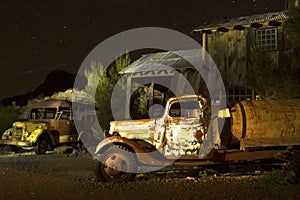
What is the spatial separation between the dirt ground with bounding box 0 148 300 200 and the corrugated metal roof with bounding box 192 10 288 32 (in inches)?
388

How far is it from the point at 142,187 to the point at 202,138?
6.38ft

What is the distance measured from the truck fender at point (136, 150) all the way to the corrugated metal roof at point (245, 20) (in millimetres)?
10763

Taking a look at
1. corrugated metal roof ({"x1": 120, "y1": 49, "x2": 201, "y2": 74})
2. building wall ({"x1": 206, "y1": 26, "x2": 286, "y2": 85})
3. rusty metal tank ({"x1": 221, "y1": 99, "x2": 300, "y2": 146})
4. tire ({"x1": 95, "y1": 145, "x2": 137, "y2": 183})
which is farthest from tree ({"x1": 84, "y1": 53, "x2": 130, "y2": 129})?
rusty metal tank ({"x1": 221, "y1": 99, "x2": 300, "y2": 146})

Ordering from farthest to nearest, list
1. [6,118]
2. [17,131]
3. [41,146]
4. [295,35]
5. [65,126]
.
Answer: [6,118], [65,126], [17,131], [41,146], [295,35]

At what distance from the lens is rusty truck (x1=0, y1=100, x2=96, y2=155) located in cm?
1858

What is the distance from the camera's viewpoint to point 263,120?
9461mm

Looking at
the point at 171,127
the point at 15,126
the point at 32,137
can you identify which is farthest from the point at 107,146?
the point at 15,126

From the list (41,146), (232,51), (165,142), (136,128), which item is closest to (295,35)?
(165,142)

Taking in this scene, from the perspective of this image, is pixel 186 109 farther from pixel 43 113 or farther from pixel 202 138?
pixel 43 113

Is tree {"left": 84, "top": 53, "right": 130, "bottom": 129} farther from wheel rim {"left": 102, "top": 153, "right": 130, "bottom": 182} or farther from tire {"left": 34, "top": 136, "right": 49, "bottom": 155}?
wheel rim {"left": 102, "top": 153, "right": 130, "bottom": 182}

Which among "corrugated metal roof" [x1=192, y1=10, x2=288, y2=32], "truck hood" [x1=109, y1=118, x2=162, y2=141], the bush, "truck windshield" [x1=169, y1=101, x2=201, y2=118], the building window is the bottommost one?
the bush

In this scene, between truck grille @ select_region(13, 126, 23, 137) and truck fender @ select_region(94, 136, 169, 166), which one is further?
truck grille @ select_region(13, 126, 23, 137)

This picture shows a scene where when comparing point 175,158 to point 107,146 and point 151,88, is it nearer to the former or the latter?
point 107,146

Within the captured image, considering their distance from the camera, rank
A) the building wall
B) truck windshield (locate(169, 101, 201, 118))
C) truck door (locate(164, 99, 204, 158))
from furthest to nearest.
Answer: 1. the building wall
2. truck windshield (locate(169, 101, 201, 118))
3. truck door (locate(164, 99, 204, 158))
